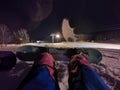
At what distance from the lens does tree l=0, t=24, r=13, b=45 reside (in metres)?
1.65

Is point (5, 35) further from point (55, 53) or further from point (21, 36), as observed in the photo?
point (55, 53)

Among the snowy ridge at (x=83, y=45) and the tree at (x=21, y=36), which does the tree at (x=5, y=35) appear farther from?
the snowy ridge at (x=83, y=45)

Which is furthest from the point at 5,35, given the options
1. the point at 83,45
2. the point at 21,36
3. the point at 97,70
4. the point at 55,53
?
the point at 97,70

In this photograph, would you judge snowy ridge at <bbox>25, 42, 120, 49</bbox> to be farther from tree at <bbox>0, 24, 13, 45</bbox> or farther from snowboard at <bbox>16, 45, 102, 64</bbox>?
tree at <bbox>0, 24, 13, 45</bbox>

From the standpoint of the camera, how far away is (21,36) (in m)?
1.78

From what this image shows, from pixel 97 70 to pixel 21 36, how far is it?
0.79 metres

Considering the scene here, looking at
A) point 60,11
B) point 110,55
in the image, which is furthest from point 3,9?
point 110,55

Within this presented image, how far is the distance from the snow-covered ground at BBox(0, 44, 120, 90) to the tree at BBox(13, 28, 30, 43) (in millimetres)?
106

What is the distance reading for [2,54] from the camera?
1.27 m

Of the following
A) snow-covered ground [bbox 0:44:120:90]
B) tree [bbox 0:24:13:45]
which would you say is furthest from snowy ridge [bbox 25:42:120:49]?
tree [bbox 0:24:13:45]

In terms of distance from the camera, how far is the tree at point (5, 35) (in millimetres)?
1653

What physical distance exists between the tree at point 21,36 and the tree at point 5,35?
0.17 ft

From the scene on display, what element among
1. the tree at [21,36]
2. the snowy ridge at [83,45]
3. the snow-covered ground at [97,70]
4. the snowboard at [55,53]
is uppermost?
the tree at [21,36]

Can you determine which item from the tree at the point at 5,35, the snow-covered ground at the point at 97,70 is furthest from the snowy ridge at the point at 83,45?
the tree at the point at 5,35
